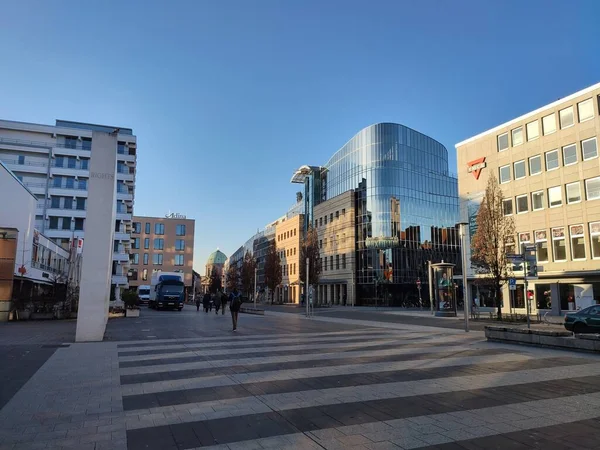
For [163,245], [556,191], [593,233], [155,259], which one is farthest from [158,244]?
[593,233]

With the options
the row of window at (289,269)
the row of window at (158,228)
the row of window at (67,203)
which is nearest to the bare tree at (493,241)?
the row of window at (67,203)

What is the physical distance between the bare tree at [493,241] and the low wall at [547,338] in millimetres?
16290

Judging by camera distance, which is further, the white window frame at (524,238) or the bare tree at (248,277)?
the bare tree at (248,277)

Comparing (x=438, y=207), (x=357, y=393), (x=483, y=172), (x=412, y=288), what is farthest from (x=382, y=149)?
(x=357, y=393)

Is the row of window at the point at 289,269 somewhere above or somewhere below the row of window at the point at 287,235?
below

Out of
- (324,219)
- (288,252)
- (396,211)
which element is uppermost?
(324,219)

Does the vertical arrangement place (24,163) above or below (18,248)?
above

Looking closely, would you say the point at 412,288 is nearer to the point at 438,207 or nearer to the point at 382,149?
the point at 438,207

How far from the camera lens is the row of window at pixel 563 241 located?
35906mm

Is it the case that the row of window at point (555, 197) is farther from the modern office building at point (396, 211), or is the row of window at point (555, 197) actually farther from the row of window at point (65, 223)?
the row of window at point (65, 223)

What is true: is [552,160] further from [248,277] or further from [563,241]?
[248,277]

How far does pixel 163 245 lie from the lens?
101 metres

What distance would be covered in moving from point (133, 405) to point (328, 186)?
85006 mm

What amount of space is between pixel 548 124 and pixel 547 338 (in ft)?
106
